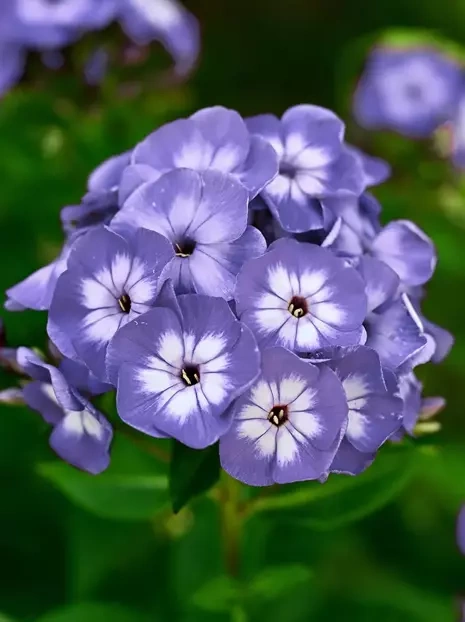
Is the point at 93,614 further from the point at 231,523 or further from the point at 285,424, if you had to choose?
the point at 285,424

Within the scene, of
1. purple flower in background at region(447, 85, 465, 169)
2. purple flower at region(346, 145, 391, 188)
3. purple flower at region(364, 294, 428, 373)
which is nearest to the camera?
purple flower at region(364, 294, 428, 373)

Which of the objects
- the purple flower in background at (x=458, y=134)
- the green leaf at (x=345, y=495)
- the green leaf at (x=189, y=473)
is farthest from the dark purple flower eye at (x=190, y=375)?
the purple flower in background at (x=458, y=134)

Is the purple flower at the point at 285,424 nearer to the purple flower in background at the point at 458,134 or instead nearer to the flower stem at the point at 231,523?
the flower stem at the point at 231,523

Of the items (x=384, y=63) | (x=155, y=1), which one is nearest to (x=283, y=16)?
(x=384, y=63)

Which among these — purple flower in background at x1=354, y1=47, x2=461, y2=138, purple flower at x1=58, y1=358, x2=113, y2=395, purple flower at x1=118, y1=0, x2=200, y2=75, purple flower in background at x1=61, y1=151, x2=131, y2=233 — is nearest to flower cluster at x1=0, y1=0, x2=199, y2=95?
purple flower at x1=118, y1=0, x2=200, y2=75

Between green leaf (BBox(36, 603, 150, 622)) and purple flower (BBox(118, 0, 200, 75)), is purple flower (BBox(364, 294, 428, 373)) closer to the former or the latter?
green leaf (BBox(36, 603, 150, 622))

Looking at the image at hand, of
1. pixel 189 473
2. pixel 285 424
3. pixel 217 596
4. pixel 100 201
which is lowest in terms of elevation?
pixel 217 596

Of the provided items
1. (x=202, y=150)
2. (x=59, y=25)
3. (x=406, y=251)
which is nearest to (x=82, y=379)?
(x=202, y=150)
